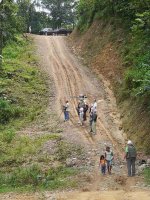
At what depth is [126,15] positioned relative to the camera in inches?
1494

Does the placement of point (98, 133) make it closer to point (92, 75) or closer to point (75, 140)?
point (75, 140)

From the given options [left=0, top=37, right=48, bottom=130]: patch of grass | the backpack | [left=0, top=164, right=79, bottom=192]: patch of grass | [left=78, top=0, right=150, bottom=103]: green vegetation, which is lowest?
[left=0, top=164, right=79, bottom=192]: patch of grass

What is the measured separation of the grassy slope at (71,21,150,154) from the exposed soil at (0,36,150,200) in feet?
2.22

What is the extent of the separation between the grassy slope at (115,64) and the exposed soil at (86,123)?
676mm

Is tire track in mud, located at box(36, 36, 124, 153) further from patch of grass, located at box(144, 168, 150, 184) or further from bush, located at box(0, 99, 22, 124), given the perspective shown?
patch of grass, located at box(144, 168, 150, 184)

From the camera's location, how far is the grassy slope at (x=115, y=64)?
2338cm

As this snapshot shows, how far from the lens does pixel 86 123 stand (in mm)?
26422

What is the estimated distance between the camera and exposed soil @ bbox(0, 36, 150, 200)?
55.4ft

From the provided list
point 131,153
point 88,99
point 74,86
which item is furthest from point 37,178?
point 74,86

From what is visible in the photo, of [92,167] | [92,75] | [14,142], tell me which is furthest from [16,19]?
[92,167]

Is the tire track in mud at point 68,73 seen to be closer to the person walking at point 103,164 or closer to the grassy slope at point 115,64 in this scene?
the grassy slope at point 115,64

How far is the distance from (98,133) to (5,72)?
41.5 ft

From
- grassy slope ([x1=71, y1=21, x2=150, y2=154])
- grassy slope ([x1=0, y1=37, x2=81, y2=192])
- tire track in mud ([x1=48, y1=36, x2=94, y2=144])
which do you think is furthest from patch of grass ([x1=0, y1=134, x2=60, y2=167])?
grassy slope ([x1=71, y1=21, x2=150, y2=154])

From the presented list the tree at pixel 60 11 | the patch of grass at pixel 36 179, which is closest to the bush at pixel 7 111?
the patch of grass at pixel 36 179
